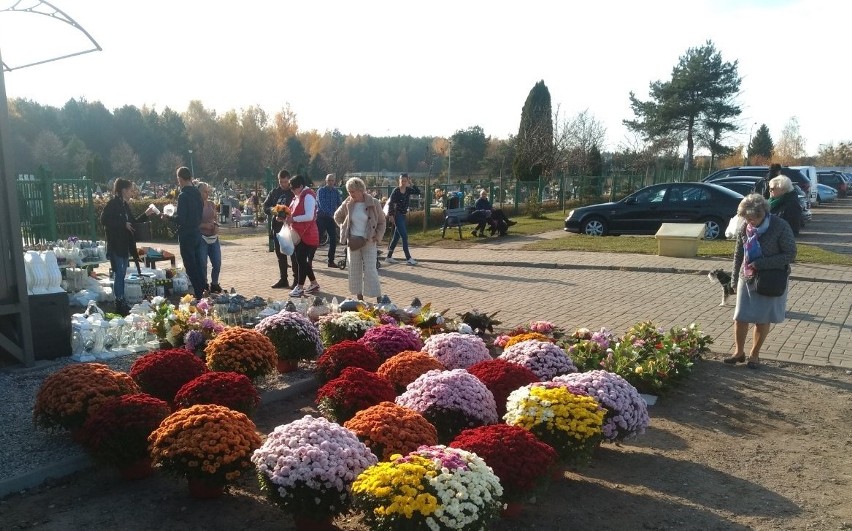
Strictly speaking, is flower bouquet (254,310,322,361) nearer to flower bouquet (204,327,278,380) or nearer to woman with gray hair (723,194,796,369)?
flower bouquet (204,327,278,380)

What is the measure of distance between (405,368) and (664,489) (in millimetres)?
2068

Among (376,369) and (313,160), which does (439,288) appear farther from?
(313,160)

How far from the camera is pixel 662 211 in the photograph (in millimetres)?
18281

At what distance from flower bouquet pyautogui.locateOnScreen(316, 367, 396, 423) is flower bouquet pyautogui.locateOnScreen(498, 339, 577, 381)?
4.25 feet

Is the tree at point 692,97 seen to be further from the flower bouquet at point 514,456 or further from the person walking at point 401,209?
the flower bouquet at point 514,456

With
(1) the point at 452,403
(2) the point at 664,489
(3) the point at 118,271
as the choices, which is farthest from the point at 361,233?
(2) the point at 664,489

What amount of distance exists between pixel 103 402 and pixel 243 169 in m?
69.2

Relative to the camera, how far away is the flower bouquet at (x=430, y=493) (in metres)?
3.04

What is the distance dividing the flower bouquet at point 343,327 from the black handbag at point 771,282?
383cm

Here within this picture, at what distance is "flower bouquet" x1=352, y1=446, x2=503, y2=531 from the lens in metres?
3.04

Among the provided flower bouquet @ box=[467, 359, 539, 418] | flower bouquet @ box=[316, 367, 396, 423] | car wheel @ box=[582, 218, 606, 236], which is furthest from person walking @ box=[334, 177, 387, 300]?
car wheel @ box=[582, 218, 606, 236]

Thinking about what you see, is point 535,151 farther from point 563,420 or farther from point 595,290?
point 563,420

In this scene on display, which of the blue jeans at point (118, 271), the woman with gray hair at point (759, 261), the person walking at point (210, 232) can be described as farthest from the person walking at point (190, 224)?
the woman with gray hair at point (759, 261)

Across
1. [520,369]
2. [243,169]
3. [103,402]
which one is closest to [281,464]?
[103,402]
